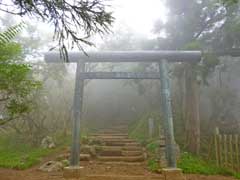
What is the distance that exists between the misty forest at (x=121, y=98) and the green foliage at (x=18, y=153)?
45mm

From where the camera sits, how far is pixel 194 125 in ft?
34.8

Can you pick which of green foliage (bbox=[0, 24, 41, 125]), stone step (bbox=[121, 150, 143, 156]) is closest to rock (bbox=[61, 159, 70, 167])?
stone step (bbox=[121, 150, 143, 156])

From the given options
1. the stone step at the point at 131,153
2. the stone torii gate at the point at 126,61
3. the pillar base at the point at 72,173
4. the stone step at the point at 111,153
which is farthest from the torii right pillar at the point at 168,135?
the stone step at the point at 111,153

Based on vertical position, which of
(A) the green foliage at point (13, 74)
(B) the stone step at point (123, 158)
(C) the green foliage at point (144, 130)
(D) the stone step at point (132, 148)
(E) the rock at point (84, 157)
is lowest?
(B) the stone step at point (123, 158)

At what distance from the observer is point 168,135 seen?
19.3ft

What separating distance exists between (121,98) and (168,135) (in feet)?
44.7

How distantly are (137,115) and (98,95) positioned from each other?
3364 millimetres

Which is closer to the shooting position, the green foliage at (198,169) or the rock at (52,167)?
the green foliage at (198,169)

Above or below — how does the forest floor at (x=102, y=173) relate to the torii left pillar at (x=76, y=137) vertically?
below

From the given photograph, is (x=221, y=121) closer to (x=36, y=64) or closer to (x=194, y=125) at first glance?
(x=194, y=125)

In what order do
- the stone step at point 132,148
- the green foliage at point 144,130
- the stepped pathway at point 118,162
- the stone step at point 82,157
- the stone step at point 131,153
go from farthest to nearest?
the green foliage at point 144,130, the stone step at point 132,148, the stone step at point 131,153, the stone step at point 82,157, the stepped pathway at point 118,162

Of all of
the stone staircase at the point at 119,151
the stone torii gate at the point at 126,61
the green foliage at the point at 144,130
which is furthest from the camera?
the green foliage at the point at 144,130

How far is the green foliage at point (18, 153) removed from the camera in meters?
7.70

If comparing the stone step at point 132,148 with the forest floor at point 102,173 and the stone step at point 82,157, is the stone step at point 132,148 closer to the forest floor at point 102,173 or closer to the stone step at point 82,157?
the stone step at point 82,157
